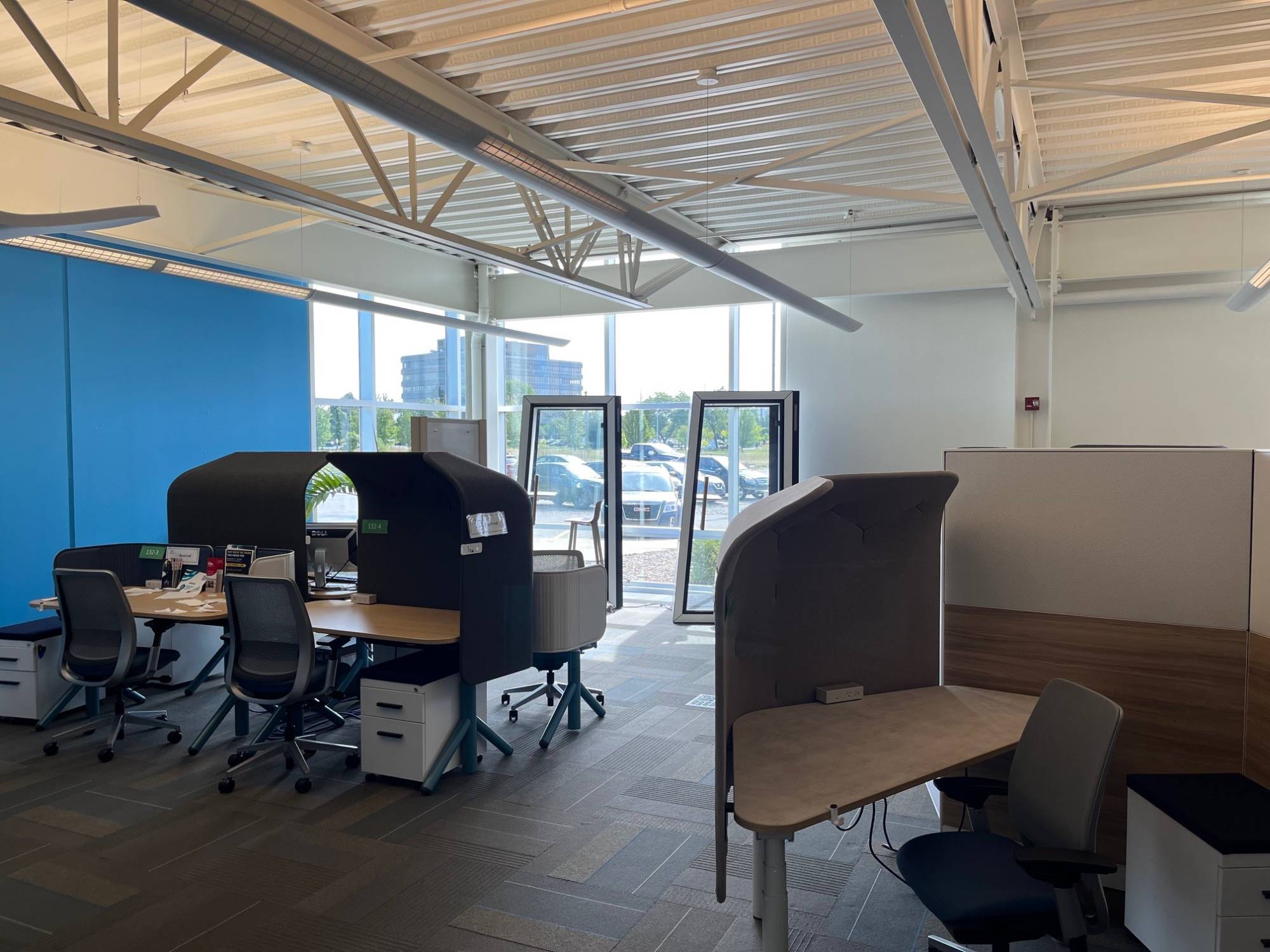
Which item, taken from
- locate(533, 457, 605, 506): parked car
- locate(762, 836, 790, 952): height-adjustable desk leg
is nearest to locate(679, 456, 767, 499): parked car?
locate(533, 457, 605, 506): parked car

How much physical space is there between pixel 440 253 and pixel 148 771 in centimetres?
710

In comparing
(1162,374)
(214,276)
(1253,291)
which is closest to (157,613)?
(214,276)

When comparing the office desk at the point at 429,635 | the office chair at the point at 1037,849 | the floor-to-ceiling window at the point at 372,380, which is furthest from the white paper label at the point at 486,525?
the floor-to-ceiling window at the point at 372,380

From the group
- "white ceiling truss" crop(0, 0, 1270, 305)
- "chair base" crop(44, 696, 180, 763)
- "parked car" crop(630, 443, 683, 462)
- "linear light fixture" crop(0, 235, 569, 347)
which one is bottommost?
"chair base" crop(44, 696, 180, 763)

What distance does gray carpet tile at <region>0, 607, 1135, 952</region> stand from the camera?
10.0 feet

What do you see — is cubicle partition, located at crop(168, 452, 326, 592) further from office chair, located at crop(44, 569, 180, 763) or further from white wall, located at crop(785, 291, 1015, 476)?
white wall, located at crop(785, 291, 1015, 476)

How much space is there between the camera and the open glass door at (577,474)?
880cm

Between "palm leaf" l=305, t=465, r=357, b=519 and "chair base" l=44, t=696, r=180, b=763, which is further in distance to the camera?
"palm leaf" l=305, t=465, r=357, b=519

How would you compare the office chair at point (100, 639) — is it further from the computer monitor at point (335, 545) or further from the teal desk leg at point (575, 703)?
the teal desk leg at point (575, 703)

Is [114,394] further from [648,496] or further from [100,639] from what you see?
[648,496]

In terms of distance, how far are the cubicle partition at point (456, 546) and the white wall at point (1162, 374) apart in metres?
5.94

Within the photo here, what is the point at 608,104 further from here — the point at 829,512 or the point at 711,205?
the point at 829,512

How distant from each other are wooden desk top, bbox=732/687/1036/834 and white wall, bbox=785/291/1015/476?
5.78 m

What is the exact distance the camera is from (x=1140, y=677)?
3123mm
